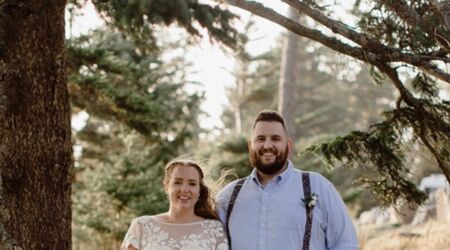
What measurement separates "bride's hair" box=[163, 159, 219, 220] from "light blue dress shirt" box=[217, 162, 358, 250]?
0.17m

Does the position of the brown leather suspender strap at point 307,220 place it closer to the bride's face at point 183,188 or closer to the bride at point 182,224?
the bride at point 182,224

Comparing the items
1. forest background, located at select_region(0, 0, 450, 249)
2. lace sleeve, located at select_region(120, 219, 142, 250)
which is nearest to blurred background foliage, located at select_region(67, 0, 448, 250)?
forest background, located at select_region(0, 0, 450, 249)

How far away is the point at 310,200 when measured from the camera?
4410 millimetres

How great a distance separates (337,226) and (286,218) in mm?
325

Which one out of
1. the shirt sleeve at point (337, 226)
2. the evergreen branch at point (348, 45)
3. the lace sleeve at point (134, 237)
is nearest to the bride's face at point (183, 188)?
the lace sleeve at point (134, 237)

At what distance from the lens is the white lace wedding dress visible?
4445 mm

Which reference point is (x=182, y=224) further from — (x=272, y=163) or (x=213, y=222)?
(x=272, y=163)

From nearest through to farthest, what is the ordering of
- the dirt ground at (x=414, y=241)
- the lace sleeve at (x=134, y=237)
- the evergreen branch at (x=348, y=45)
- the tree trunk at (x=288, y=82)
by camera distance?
the lace sleeve at (x=134, y=237) < the evergreen branch at (x=348, y=45) < the dirt ground at (x=414, y=241) < the tree trunk at (x=288, y=82)

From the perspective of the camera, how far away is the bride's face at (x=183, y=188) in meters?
4.53

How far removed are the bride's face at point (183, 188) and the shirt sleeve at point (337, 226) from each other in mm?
781

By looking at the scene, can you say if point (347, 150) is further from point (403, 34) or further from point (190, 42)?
point (190, 42)

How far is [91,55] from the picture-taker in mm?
10672

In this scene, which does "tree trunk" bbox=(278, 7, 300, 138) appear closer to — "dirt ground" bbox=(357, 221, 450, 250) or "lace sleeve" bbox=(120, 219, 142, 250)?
"dirt ground" bbox=(357, 221, 450, 250)

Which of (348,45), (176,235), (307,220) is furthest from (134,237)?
(348,45)
